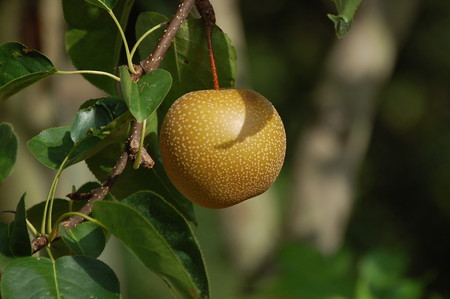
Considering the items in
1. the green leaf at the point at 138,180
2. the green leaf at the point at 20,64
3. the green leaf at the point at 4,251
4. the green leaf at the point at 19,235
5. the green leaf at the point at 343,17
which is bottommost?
the green leaf at the point at 138,180

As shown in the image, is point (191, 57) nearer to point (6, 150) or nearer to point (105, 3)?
point (105, 3)

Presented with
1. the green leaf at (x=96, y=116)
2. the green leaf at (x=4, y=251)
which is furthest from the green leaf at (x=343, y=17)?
the green leaf at (x=4, y=251)

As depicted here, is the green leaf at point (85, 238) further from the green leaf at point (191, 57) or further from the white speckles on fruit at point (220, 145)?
the green leaf at point (191, 57)

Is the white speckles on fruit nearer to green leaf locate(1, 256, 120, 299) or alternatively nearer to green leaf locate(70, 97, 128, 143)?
green leaf locate(70, 97, 128, 143)

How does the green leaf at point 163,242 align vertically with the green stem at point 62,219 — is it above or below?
above

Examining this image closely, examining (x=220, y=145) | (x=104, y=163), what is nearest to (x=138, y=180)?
(x=104, y=163)

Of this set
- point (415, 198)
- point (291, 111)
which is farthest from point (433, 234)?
point (291, 111)
